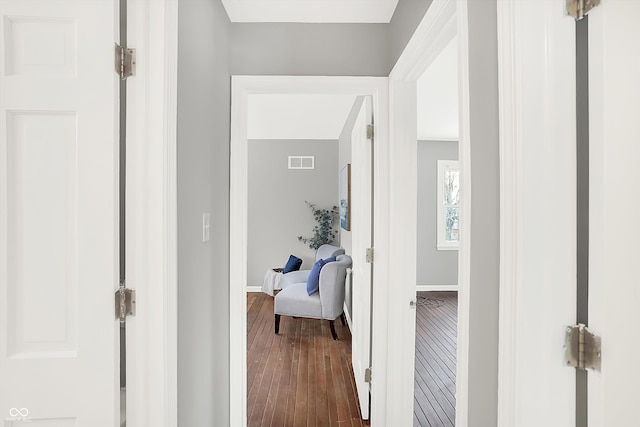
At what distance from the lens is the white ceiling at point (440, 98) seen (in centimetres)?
265

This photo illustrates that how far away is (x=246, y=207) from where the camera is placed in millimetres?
1885

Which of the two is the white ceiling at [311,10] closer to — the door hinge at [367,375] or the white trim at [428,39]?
the white trim at [428,39]
